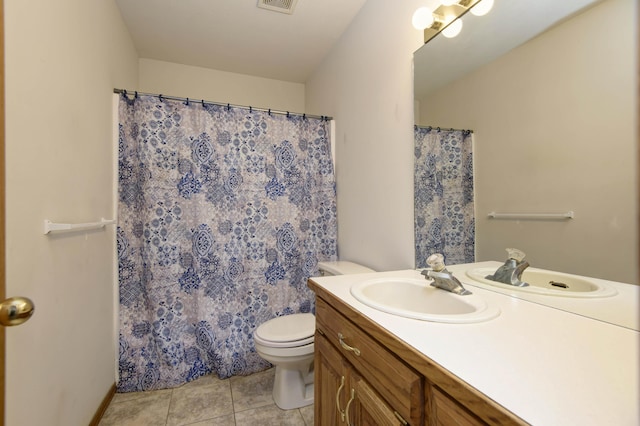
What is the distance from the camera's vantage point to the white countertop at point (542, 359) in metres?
0.42

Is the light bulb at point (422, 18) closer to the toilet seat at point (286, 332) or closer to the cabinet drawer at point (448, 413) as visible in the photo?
the cabinet drawer at point (448, 413)

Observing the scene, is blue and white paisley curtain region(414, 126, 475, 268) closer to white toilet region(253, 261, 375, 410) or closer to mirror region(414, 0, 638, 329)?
mirror region(414, 0, 638, 329)

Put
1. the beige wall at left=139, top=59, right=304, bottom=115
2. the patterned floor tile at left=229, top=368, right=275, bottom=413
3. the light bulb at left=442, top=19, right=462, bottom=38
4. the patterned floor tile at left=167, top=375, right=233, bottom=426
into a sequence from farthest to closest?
the beige wall at left=139, top=59, right=304, bottom=115, the patterned floor tile at left=229, top=368, right=275, bottom=413, the patterned floor tile at left=167, top=375, right=233, bottom=426, the light bulb at left=442, top=19, right=462, bottom=38

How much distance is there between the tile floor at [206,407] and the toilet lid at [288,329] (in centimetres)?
43

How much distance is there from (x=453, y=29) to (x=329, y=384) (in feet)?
5.16

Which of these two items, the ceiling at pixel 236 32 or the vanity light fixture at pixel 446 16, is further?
the ceiling at pixel 236 32

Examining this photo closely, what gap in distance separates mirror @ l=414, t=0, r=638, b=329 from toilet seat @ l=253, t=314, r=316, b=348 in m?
1.03

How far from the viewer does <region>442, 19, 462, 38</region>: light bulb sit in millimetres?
1203

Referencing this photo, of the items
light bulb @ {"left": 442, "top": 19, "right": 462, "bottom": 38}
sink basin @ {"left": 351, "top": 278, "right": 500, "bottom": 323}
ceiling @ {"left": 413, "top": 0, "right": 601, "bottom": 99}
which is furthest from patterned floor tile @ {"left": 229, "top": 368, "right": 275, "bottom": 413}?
light bulb @ {"left": 442, "top": 19, "right": 462, "bottom": 38}

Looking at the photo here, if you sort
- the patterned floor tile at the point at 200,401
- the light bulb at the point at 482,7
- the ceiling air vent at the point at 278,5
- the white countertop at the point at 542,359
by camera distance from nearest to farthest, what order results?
the white countertop at the point at 542,359, the light bulb at the point at 482,7, the patterned floor tile at the point at 200,401, the ceiling air vent at the point at 278,5

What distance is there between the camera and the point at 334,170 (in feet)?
7.43

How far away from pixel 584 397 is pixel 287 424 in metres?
1.48

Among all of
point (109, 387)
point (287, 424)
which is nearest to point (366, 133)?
point (287, 424)

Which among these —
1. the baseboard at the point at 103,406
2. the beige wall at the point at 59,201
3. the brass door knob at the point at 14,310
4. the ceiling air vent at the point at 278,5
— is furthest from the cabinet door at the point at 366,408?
the ceiling air vent at the point at 278,5
